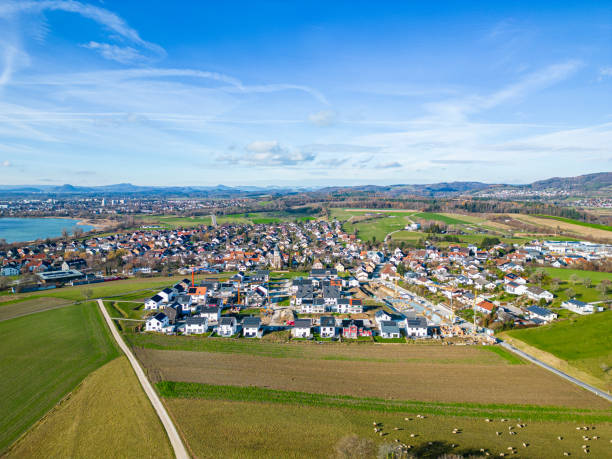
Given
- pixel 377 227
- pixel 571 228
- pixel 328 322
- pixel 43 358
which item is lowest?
pixel 43 358

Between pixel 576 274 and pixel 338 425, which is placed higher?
pixel 576 274

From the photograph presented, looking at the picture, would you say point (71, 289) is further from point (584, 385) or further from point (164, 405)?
point (584, 385)

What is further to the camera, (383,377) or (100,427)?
(383,377)

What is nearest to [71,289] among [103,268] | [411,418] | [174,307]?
[103,268]

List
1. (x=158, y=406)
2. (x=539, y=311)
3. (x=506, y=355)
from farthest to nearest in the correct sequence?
(x=539, y=311) → (x=506, y=355) → (x=158, y=406)

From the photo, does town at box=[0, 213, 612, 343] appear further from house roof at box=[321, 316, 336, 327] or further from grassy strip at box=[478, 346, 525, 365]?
grassy strip at box=[478, 346, 525, 365]

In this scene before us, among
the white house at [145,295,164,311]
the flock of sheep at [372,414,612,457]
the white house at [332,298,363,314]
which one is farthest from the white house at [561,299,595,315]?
the white house at [145,295,164,311]

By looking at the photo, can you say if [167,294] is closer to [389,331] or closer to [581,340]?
[389,331]

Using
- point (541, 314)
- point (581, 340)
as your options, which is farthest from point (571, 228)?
point (581, 340)
